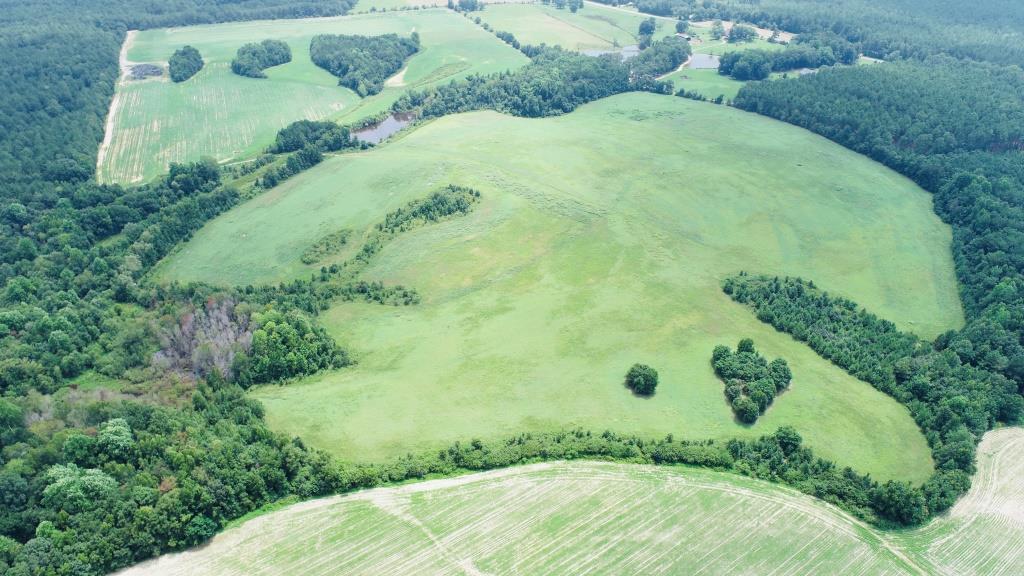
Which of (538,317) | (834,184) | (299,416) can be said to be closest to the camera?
(299,416)

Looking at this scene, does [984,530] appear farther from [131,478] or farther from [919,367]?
[131,478]

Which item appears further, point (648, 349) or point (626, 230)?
point (626, 230)

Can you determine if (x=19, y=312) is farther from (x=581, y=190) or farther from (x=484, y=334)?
(x=581, y=190)

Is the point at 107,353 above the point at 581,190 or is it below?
below

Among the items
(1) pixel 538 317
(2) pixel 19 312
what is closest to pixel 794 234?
(1) pixel 538 317

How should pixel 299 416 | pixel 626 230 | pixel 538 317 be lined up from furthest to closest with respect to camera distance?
pixel 626 230 < pixel 538 317 < pixel 299 416

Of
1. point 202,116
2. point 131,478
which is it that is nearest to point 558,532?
point 131,478

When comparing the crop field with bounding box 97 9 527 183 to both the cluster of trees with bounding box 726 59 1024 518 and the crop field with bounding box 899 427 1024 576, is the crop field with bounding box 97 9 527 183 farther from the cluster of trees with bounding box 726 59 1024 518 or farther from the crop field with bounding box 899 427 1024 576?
the crop field with bounding box 899 427 1024 576
